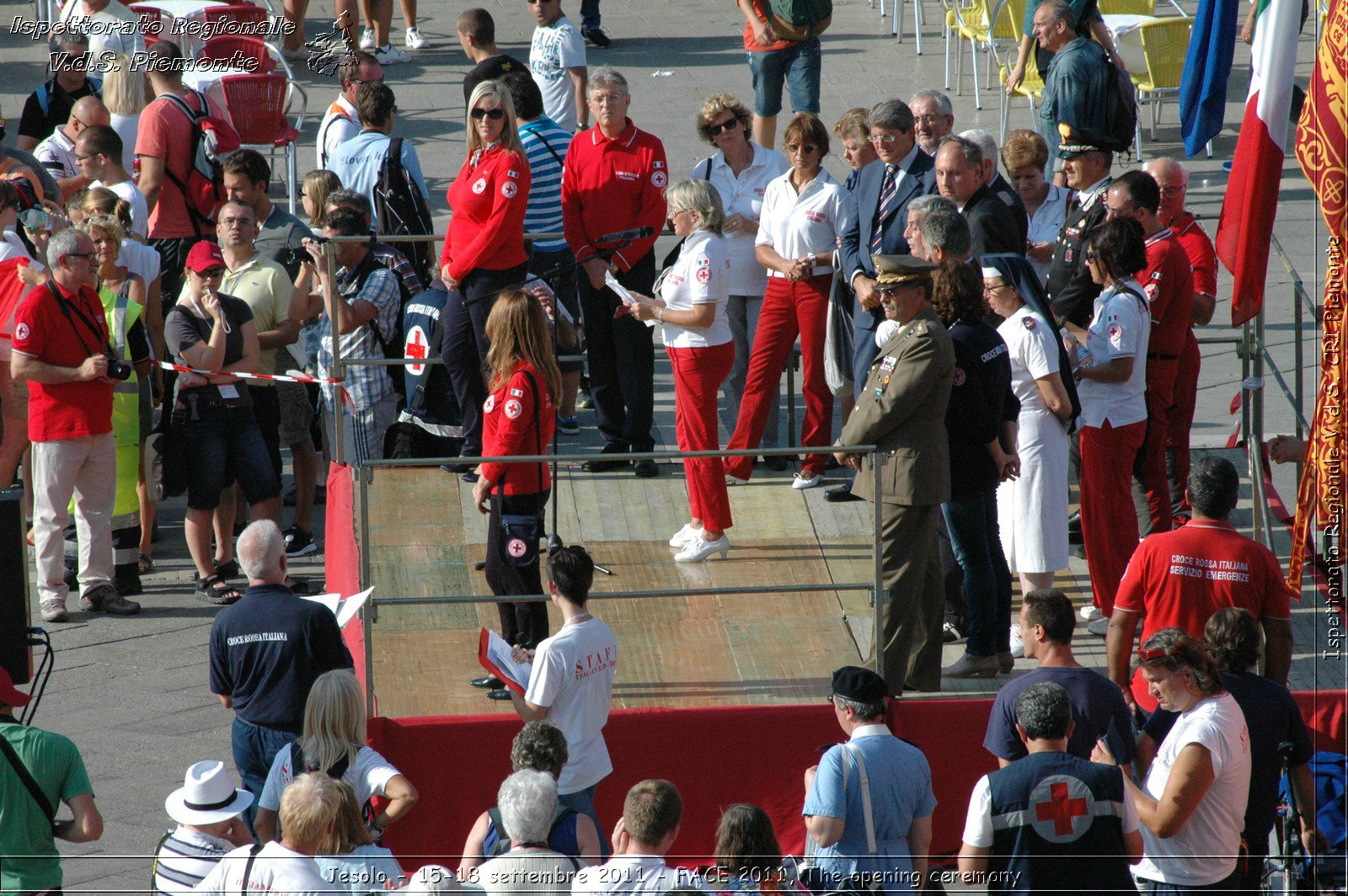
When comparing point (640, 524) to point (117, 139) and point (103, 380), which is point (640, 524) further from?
point (117, 139)

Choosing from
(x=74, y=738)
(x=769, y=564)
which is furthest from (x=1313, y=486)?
(x=74, y=738)

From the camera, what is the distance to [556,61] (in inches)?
475

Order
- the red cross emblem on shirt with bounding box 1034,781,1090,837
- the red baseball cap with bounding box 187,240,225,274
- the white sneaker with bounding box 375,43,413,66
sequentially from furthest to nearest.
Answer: the white sneaker with bounding box 375,43,413,66 → the red baseball cap with bounding box 187,240,225,274 → the red cross emblem on shirt with bounding box 1034,781,1090,837

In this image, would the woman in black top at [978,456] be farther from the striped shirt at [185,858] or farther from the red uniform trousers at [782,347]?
the striped shirt at [185,858]

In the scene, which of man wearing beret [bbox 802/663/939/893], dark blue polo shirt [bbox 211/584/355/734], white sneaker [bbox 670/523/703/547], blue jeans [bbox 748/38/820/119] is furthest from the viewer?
blue jeans [bbox 748/38/820/119]

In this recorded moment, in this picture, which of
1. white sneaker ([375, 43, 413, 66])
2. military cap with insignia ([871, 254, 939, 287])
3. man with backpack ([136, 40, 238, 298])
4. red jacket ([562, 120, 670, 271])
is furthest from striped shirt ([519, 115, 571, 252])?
white sneaker ([375, 43, 413, 66])

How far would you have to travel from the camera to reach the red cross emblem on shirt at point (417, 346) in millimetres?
9109

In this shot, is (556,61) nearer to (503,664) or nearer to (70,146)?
(70,146)

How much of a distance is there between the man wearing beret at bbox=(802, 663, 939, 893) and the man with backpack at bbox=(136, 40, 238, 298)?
6599 mm

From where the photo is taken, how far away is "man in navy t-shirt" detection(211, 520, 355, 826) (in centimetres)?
590

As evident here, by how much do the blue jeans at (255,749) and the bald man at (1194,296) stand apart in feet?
15.6

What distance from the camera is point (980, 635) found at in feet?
23.6

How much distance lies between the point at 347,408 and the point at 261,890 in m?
4.80

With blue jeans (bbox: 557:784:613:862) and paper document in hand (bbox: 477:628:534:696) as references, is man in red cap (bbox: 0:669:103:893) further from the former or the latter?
blue jeans (bbox: 557:784:613:862)
